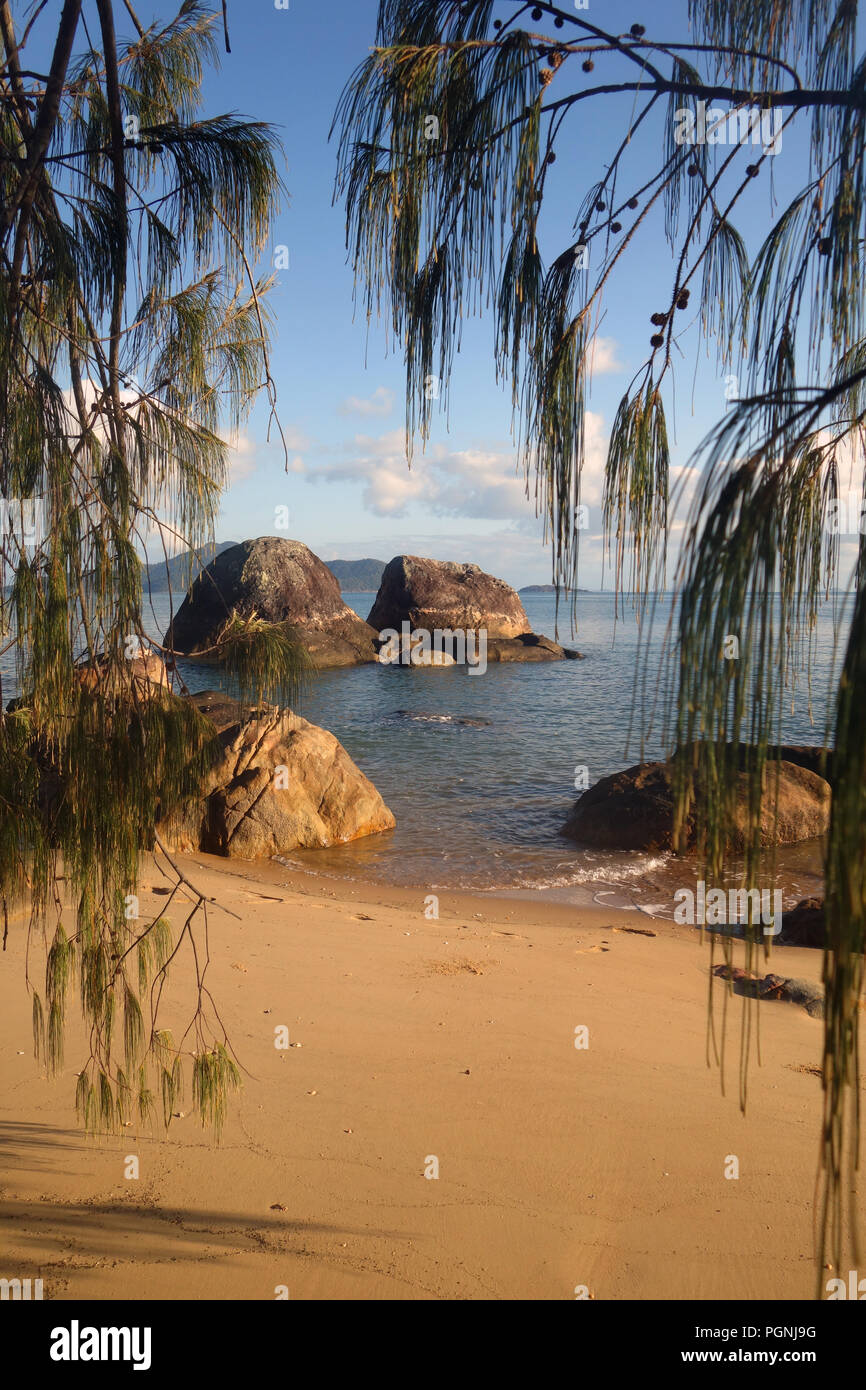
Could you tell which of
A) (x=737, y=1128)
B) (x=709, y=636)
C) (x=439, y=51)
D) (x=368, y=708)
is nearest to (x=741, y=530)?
(x=709, y=636)

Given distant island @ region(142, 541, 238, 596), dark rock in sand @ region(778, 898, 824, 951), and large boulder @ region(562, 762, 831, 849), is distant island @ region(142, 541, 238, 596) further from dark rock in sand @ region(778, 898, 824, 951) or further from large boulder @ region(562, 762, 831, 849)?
large boulder @ region(562, 762, 831, 849)

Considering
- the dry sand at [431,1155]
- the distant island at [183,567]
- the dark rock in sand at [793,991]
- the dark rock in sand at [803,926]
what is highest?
the distant island at [183,567]

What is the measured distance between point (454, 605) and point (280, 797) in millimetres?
26853

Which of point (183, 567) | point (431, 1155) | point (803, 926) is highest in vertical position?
point (183, 567)

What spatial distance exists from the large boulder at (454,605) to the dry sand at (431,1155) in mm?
30996

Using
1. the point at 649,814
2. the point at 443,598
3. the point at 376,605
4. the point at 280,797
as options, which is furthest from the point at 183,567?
the point at 376,605

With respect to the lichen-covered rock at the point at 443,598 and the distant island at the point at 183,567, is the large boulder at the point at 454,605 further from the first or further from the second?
the distant island at the point at 183,567

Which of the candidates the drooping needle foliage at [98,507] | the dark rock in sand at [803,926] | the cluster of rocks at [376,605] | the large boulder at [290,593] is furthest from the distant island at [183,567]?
the large boulder at [290,593]

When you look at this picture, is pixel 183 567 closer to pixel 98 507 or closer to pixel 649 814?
pixel 98 507

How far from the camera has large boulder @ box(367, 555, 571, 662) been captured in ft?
120

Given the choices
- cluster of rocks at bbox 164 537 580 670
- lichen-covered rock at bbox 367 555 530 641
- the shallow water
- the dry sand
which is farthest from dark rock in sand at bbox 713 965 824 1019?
lichen-covered rock at bbox 367 555 530 641

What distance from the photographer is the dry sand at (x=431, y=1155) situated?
3.11 meters

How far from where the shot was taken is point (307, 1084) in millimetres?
4324

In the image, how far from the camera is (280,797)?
35.4 feet
